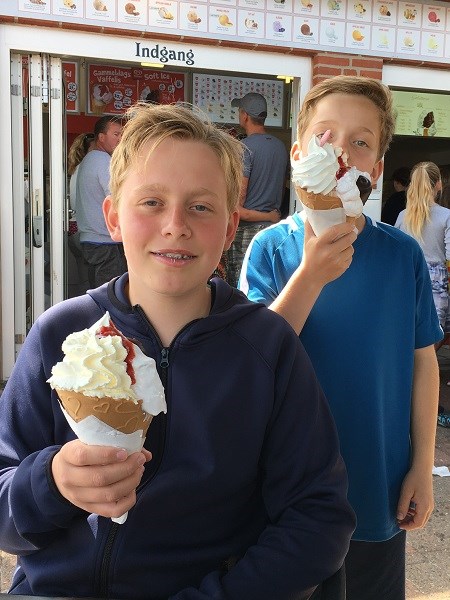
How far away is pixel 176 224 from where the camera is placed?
4.61ft

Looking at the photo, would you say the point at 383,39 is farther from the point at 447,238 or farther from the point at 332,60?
the point at 447,238

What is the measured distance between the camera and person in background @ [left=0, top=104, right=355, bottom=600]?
1.31m

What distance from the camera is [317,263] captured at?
1.69m

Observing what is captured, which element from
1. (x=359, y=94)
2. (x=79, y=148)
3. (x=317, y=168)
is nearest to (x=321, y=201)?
(x=317, y=168)

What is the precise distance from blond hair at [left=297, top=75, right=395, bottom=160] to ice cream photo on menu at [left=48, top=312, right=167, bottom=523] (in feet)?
3.61

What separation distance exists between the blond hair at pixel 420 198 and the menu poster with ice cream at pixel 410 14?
1.37 m

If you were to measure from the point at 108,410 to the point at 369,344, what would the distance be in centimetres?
90

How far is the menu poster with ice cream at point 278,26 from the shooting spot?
562 centimetres

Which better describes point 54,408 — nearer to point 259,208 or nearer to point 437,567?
point 437,567

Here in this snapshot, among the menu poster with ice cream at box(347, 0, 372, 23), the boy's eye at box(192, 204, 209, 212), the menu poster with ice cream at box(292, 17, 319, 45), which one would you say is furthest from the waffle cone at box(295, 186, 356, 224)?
the menu poster with ice cream at box(347, 0, 372, 23)

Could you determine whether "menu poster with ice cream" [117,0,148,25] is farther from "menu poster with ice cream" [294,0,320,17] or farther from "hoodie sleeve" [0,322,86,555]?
"hoodie sleeve" [0,322,86,555]

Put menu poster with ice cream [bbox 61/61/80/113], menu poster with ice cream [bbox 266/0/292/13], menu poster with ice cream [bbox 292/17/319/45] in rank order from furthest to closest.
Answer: menu poster with ice cream [bbox 61/61/80/113]
menu poster with ice cream [bbox 292/17/319/45]
menu poster with ice cream [bbox 266/0/292/13]

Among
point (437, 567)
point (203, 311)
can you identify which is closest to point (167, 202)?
point (203, 311)

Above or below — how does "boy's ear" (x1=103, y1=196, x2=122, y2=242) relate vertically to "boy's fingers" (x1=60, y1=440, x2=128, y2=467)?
above
